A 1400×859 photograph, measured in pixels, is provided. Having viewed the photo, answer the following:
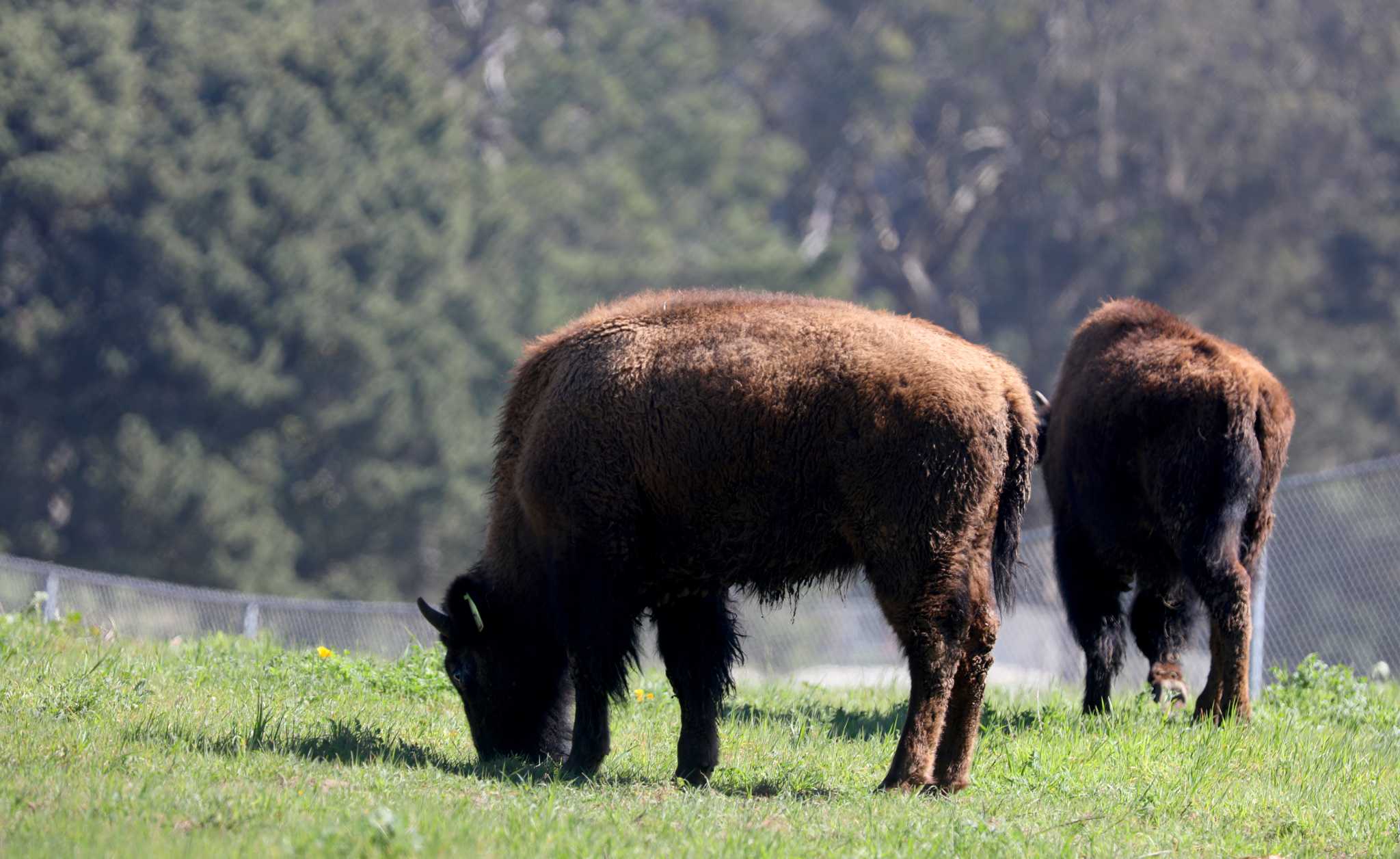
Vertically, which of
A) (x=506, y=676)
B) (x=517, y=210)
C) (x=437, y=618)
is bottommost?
(x=506, y=676)

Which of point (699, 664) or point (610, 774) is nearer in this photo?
point (610, 774)

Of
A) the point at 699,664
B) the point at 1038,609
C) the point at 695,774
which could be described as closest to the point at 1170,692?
the point at 699,664

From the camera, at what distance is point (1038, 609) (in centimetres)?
2173

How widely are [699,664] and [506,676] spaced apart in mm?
935

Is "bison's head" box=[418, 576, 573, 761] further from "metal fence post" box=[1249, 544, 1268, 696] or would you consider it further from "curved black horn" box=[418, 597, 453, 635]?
"metal fence post" box=[1249, 544, 1268, 696]

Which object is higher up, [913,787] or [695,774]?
[913,787]

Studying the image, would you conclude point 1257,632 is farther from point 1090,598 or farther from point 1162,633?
point 1090,598

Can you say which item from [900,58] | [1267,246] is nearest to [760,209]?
[900,58]

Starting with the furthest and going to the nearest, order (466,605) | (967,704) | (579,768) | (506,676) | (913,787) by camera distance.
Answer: (466,605) → (506,676) → (579,768) → (967,704) → (913,787)

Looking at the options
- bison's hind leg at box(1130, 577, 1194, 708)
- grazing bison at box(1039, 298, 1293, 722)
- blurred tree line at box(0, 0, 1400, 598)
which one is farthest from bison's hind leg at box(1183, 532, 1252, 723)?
Result: blurred tree line at box(0, 0, 1400, 598)

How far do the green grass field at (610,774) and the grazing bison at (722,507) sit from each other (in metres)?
0.41

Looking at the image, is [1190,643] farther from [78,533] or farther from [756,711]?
[78,533]

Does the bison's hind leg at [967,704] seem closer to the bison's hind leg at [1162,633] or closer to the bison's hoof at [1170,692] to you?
the bison's hoof at [1170,692]

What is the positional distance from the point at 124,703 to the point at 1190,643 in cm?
645
